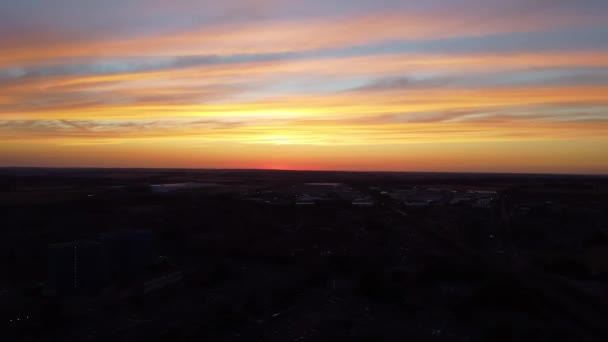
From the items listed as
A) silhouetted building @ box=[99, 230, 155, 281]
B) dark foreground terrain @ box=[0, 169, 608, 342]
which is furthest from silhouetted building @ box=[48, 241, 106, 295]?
silhouetted building @ box=[99, 230, 155, 281]

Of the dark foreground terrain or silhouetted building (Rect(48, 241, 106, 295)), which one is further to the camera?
Result: silhouetted building (Rect(48, 241, 106, 295))

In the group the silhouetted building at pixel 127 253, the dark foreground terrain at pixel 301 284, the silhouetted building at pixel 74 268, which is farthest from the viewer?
the silhouetted building at pixel 127 253

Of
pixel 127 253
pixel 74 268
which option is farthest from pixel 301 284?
pixel 74 268

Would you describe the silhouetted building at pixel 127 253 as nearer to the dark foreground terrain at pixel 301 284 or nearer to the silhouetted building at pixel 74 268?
the dark foreground terrain at pixel 301 284

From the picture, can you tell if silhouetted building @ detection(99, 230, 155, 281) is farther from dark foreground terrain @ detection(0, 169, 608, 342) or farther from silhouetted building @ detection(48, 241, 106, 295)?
silhouetted building @ detection(48, 241, 106, 295)

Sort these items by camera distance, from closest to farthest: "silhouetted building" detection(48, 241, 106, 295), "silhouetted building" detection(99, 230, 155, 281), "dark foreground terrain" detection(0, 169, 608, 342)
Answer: "dark foreground terrain" detection(0, 169, 608, 342)
"silhouetted building" detection(48, 241, 106, 295)
"silhouetted building" detection(99, 230, 155, 281)

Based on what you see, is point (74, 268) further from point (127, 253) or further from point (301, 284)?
point (301, 284)

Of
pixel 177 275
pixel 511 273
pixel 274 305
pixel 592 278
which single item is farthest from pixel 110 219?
pixel 592 278

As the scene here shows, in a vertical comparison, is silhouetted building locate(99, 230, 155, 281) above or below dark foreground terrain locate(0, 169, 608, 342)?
above

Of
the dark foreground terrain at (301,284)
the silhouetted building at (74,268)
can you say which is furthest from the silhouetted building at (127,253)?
the silhouetted building at (74,268)

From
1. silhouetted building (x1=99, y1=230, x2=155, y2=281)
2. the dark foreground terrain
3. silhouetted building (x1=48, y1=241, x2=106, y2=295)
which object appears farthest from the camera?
silhouetted building (x1=99, y1=230, x2=155, y2=281)
